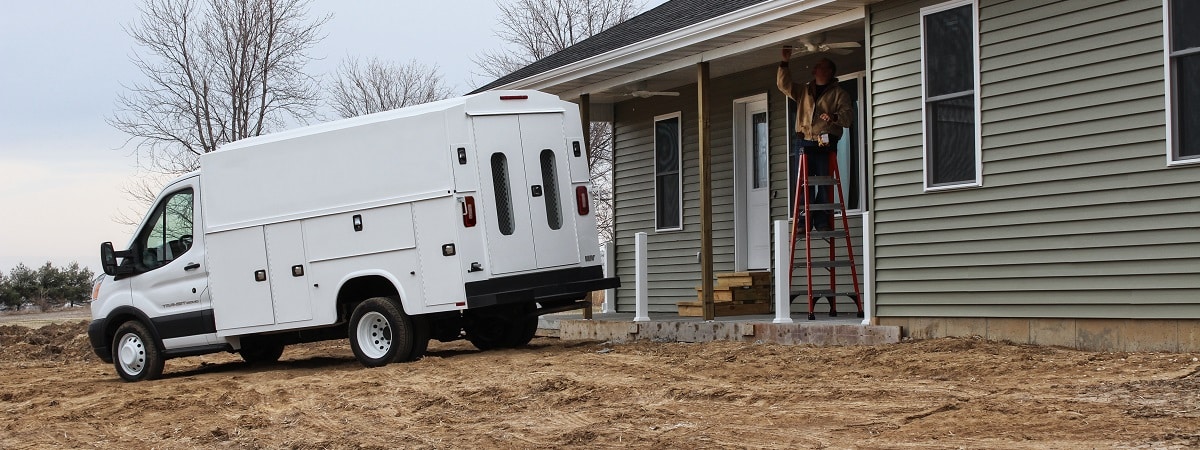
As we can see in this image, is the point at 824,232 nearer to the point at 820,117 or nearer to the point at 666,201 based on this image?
the point at 820,117

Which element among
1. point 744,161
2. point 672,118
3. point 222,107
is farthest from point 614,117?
point 222,107

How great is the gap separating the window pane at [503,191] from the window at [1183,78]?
561 cm

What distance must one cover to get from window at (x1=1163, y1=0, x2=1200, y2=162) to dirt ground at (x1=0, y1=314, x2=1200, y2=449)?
4.82 ft

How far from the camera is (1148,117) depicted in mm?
8867

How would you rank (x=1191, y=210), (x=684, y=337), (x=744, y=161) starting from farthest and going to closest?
1. (x=744, y=161)
2. (x=684, y=337)
3. (x=1191, y=210)

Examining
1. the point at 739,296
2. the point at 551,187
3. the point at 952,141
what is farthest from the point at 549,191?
the point at 952,141

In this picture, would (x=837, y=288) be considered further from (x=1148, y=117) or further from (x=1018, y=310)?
(x=1148, y=117)

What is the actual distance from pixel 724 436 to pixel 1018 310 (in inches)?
159

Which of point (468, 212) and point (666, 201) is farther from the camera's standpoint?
point (666, 201)

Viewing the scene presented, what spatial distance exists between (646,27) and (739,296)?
3.66 metres

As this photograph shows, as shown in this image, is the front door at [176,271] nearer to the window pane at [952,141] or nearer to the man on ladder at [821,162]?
the man on ladder at [821,162]

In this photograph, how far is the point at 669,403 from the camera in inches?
321

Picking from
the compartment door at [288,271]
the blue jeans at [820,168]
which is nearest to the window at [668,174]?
the blue jeans at [820,168]

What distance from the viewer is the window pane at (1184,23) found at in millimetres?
8609
